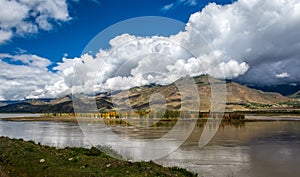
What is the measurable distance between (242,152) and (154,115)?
229 feet

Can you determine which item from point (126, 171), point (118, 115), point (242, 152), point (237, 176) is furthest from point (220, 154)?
point (118, 115)

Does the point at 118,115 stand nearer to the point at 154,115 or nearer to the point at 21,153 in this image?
the point at 154,115

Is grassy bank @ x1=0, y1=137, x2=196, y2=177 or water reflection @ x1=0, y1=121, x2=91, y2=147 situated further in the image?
water reflection @ x1=0, y1=121, x2=91, y2=147

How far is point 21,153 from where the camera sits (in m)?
19.2

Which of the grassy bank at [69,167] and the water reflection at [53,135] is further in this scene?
the water reflection at [53,135]

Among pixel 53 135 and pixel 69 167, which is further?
pixel 53 135

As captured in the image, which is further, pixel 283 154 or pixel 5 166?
pixel 283 154

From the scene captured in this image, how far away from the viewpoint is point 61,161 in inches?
639

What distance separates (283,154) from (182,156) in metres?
10.0

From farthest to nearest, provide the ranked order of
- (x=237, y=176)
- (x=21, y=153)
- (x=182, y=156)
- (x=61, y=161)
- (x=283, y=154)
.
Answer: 1. (x=283, y=154)
2. (x=182, y=156)
3. (x=21, y=153)
4. (x=237, y=176)
5. (x=61, y=161)

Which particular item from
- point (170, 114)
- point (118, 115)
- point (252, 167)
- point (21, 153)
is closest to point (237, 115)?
A: point (170, 114)

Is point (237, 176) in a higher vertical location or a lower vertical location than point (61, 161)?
lower

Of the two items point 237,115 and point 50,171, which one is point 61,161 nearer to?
point 50,171

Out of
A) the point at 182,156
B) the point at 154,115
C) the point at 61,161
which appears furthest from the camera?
the point at 154,115
